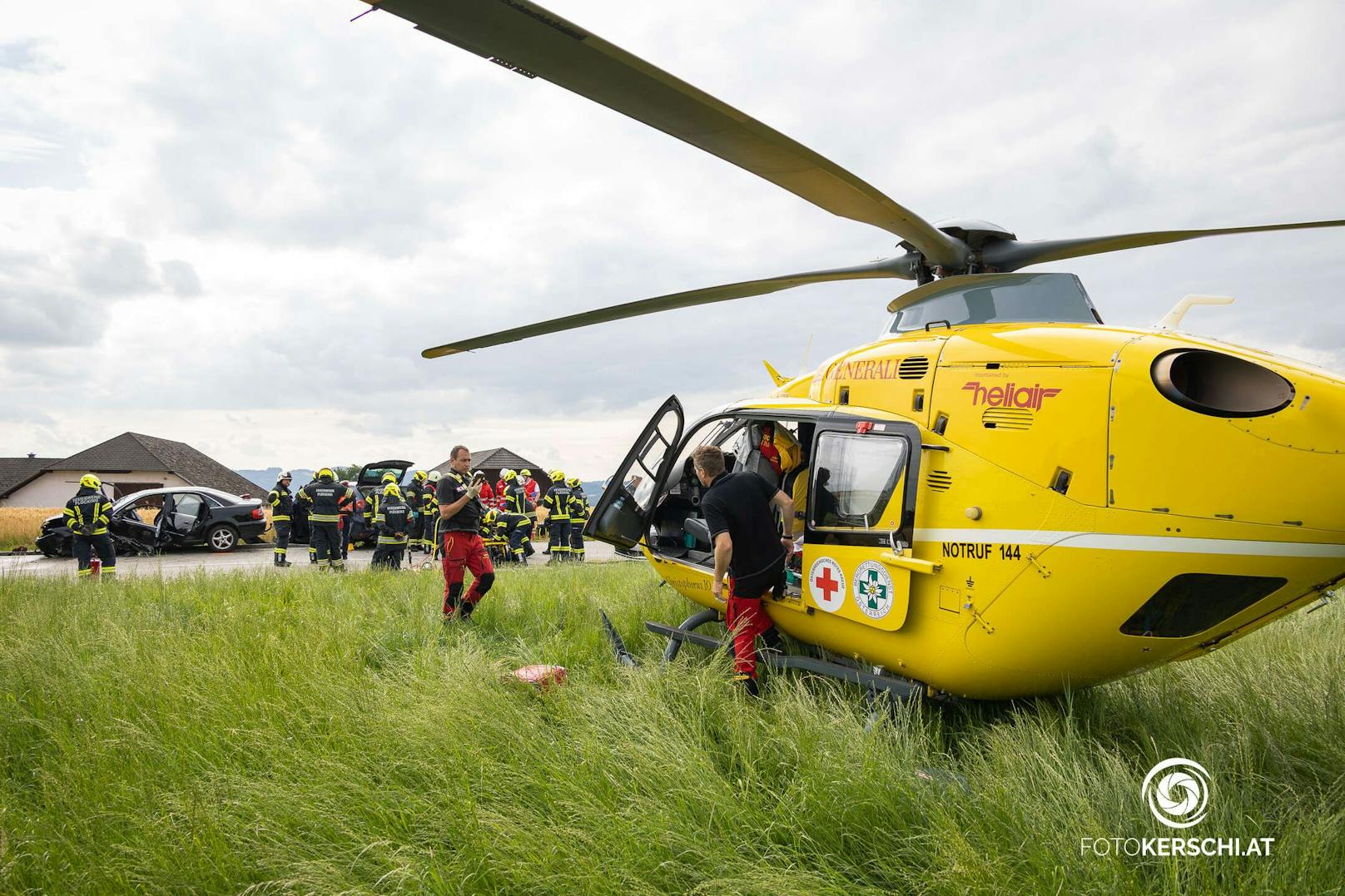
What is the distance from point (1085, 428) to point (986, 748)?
1.76 meters

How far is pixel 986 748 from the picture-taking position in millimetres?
→ 3910

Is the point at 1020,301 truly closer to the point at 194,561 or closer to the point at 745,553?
the point at 745,553

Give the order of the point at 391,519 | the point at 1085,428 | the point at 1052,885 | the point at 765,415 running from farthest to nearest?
the point at 391,519, the point at 765,415, the point at 1085,428, the point at 1052,885

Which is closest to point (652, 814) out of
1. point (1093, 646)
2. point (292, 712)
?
point (1093, 646)

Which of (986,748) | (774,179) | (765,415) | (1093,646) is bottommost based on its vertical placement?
(986,748)

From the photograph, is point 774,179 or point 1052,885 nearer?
point 1052,885

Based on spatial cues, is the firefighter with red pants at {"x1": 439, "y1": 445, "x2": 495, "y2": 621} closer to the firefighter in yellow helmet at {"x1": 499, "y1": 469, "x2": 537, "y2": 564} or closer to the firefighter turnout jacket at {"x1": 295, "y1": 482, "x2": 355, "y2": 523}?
the firefighter turnout jacket at {"x1": 295, "y1": 482, "x2": 355, "y2": 523}

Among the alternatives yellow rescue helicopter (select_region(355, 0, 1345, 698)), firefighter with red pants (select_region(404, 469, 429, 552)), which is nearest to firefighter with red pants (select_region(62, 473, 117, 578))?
firefighter with red pants (select_region(404, 469, 429, 552))

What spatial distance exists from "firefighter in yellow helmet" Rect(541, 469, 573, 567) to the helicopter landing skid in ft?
38.0

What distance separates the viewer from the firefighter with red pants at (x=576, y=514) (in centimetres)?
1752

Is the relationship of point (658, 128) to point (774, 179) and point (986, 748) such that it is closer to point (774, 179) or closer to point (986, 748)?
point (774, 179)

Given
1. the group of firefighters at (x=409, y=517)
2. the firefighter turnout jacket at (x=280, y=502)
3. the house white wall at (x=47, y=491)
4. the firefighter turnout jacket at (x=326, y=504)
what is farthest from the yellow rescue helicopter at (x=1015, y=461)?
the house white wall at (x=47, y=491)

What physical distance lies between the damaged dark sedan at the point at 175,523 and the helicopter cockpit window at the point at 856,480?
1734 cm

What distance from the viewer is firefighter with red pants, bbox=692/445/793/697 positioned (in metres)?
4.86
